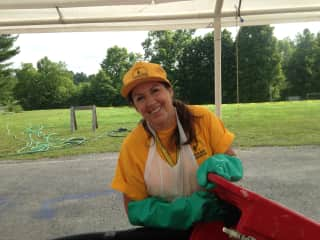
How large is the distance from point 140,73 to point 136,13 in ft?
8.39

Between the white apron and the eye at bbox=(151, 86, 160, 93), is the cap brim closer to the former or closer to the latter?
the eye at bbox=(151, 86, 160, 93)

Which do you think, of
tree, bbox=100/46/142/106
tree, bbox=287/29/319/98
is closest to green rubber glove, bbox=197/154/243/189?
tree, bbox=100/46/142/106

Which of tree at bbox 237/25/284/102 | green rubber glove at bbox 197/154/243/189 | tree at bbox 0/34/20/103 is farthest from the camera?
tree at bbox 237/25/284/102

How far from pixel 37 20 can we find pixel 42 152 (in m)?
5.98

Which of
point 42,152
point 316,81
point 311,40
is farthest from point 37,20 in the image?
point 311,40

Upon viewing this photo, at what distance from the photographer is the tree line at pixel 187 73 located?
1394 inches

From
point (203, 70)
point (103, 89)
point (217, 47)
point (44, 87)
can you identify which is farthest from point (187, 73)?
point (217, 47)

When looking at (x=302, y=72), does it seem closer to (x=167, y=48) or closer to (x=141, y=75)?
(x=167, y=48)

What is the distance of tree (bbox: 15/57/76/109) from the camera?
3788 cm

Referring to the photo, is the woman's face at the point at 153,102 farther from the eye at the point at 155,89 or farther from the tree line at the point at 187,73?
the tree line at the point at 187,73

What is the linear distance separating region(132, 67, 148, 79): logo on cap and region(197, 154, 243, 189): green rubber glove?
0.44m

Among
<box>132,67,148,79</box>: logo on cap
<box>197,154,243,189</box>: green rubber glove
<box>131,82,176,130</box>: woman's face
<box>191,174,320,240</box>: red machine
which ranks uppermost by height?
<box>132,67,148,79</box>: logo on cap

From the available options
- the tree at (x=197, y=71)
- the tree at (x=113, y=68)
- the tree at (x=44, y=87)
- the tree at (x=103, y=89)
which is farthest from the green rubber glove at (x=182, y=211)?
the tree at (x=44, y=87)

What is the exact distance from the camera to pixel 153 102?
1583 mm
